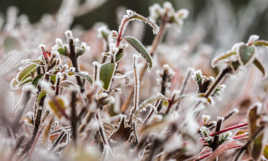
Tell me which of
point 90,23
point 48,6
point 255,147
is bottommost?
point 255,147

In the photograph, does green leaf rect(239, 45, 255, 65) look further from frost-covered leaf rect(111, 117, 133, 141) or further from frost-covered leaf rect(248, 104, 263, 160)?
frost-covered leaf rect(111, 117, 133, 141)

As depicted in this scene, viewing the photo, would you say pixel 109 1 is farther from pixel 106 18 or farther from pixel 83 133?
pixel 83 133

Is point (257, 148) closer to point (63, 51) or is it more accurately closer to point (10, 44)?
point (63, 51)

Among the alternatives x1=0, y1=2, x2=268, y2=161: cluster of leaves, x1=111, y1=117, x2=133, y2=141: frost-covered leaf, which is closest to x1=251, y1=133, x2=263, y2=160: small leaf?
x1=0, y1=2, x2=268, y2=161: cluster of leaves

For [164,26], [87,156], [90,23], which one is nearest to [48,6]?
[90,23]

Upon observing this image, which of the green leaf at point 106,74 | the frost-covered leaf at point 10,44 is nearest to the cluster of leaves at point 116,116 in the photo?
the green leaf at point 106,74

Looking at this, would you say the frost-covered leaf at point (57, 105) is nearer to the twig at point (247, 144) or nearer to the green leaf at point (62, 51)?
the green leaf at point (62, 51)
